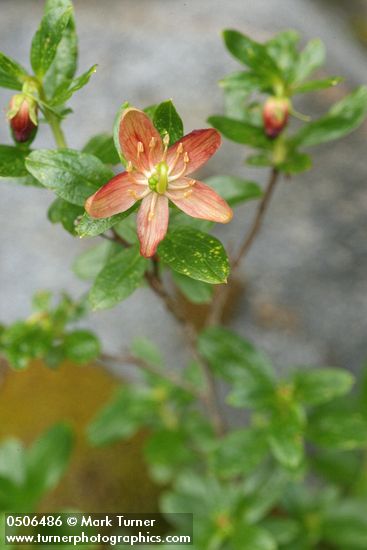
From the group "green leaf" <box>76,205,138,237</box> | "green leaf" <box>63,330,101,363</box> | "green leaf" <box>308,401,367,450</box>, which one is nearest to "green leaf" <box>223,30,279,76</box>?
"green leaf" <box>76,205,138,237</box>

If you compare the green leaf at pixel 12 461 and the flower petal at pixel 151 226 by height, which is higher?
the flower petal at pixel 151 226

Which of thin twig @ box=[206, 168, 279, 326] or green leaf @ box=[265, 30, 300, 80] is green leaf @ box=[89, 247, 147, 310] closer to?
thin twig @ box=[206, 168, 279, 326]

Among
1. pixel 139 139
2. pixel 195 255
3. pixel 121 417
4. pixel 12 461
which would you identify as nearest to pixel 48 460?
pixel 12 461

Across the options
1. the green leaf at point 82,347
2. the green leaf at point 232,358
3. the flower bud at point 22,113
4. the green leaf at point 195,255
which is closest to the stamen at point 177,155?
the green leaf at point 195,255

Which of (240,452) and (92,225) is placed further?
(240,452)

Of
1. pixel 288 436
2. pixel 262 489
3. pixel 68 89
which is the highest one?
pixel 68 89

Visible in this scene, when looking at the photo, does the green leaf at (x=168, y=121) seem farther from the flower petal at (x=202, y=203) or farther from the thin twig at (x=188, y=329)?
the thin twig at (x=188, y=329)

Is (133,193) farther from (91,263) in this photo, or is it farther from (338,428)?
(338,428)
